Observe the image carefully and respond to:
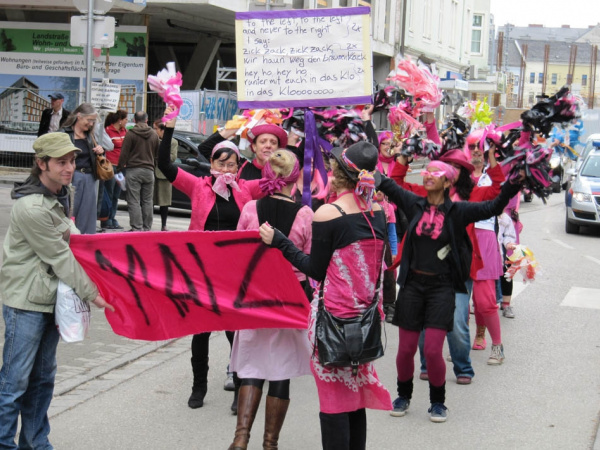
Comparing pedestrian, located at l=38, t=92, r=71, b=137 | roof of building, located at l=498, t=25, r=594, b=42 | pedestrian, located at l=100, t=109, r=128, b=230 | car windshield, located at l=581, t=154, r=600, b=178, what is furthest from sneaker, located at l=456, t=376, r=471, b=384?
roof of building, located at l=498, t=25, r=594, b=42

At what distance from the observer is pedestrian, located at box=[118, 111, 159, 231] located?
13453 millimetres

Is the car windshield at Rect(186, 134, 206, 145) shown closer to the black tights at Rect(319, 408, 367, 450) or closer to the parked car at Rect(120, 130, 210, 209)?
the parked car at Rect(120, 130, 210, 209)

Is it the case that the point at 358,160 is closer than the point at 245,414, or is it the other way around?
the point at 358,160

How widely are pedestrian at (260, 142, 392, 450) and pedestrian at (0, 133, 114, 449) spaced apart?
Result: 4.15 feet

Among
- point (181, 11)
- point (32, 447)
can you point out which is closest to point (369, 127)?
point (32, 447)

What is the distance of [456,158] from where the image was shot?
6.24 m

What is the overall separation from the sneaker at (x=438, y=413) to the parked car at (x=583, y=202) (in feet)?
43.1

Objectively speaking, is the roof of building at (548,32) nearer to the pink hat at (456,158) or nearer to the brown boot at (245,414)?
the pink hat at (456,158)

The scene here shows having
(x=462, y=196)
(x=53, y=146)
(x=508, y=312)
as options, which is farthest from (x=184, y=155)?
(x=53, y=146)

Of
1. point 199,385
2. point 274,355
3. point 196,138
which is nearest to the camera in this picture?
point 274,355

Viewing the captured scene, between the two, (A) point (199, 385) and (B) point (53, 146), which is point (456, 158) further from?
(B) point (53, 146)

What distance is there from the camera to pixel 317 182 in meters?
6.24

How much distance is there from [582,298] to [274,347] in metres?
6.96

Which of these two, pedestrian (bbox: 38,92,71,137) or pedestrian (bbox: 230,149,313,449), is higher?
pedestrian (bbox: 38,92,71,137)
